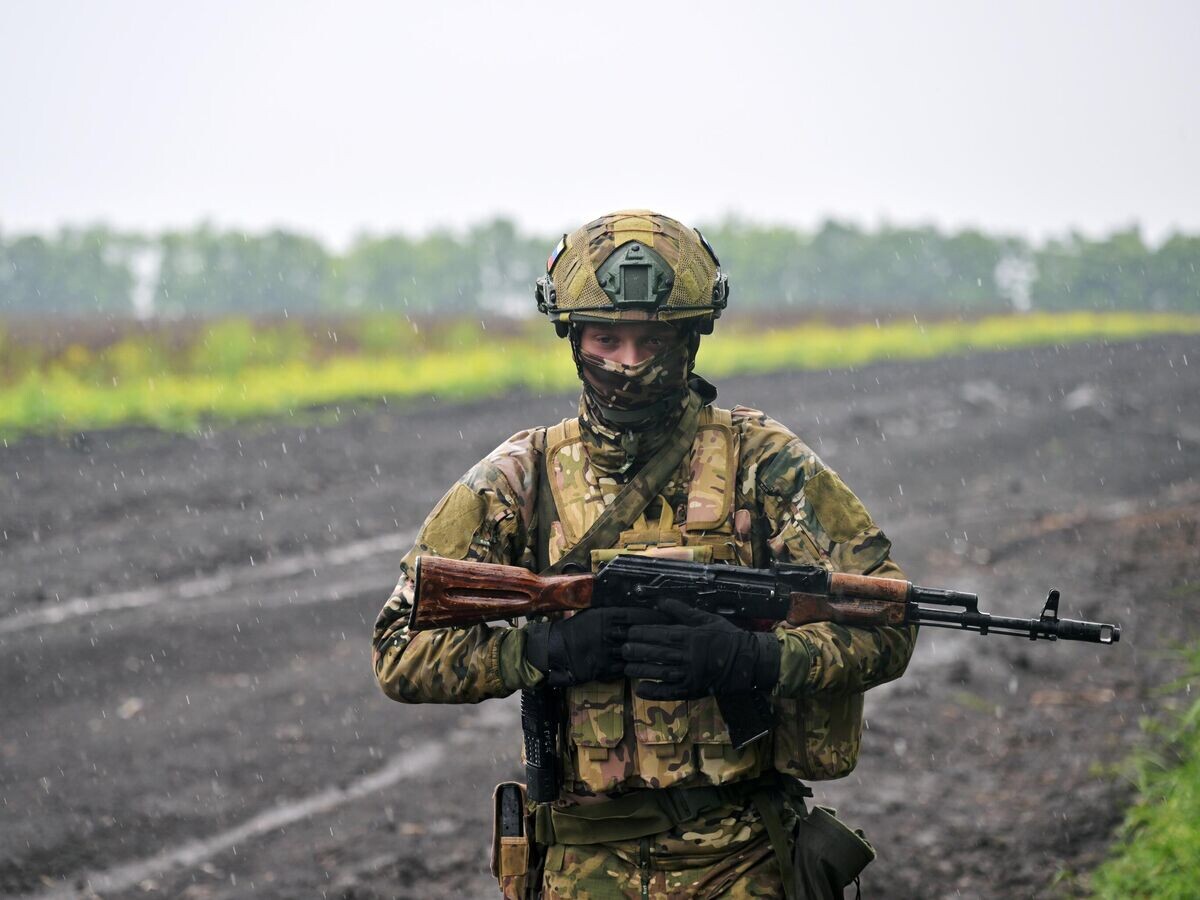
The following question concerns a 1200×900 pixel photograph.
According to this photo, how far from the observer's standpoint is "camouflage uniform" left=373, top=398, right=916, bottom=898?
3121mm

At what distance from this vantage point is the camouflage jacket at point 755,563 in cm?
312

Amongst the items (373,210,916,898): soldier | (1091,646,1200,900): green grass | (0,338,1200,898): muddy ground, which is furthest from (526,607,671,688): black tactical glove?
(1091,646,1200,900): green grass

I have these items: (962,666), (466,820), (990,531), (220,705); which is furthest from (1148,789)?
(990,531)

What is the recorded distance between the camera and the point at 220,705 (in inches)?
288

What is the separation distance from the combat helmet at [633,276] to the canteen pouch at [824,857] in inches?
47.7

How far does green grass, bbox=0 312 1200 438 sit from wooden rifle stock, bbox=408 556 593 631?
11.9 metres

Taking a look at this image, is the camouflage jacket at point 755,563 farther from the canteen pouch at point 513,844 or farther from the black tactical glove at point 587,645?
the canteen pouch at point 513,844

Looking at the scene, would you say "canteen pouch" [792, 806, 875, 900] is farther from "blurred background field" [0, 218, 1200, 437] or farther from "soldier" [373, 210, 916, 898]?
"blurred background field" [0, 218, 1200, 437]

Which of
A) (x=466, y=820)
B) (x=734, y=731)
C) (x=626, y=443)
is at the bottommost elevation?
(x=466, y=820)

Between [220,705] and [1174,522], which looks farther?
[1174,522]

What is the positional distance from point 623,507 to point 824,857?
915mm

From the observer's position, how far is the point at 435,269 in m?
43.7

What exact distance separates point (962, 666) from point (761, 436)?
5.22m

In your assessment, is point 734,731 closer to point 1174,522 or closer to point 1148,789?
point 1148,789
